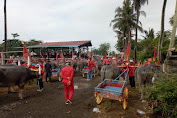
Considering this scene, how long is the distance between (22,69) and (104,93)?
437 centimetres

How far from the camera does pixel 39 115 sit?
156 inches

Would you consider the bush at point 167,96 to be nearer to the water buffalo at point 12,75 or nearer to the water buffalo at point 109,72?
the water buffalo at point 109,72

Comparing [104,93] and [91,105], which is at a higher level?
[104,93]

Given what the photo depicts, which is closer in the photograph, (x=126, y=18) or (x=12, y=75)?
(x=12, y=75)

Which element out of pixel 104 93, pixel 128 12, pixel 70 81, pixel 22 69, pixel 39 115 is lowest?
pixel 39 115

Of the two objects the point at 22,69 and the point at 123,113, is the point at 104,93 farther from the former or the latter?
the point at 22,69

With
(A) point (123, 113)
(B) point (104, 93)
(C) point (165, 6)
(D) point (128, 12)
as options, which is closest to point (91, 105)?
(B) point (104, 93)

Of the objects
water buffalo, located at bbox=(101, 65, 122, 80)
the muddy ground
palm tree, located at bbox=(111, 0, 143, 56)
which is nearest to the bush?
the muddy ground

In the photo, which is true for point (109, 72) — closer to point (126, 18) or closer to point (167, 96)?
point (167, 96)

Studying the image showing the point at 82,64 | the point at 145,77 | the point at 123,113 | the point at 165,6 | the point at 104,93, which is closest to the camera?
the point at 123,113

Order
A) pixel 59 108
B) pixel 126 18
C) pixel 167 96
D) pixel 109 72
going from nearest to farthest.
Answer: pixel 167 96, pixel 59 108, pixel 109 72, pixel 126 18

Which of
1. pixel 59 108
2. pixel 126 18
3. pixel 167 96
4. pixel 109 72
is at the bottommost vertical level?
pixel 59 108

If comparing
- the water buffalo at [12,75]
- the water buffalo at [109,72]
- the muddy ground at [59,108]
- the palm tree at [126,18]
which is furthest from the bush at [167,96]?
the palm tree at [126,18]

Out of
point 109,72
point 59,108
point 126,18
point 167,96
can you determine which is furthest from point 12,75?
point 126,18
